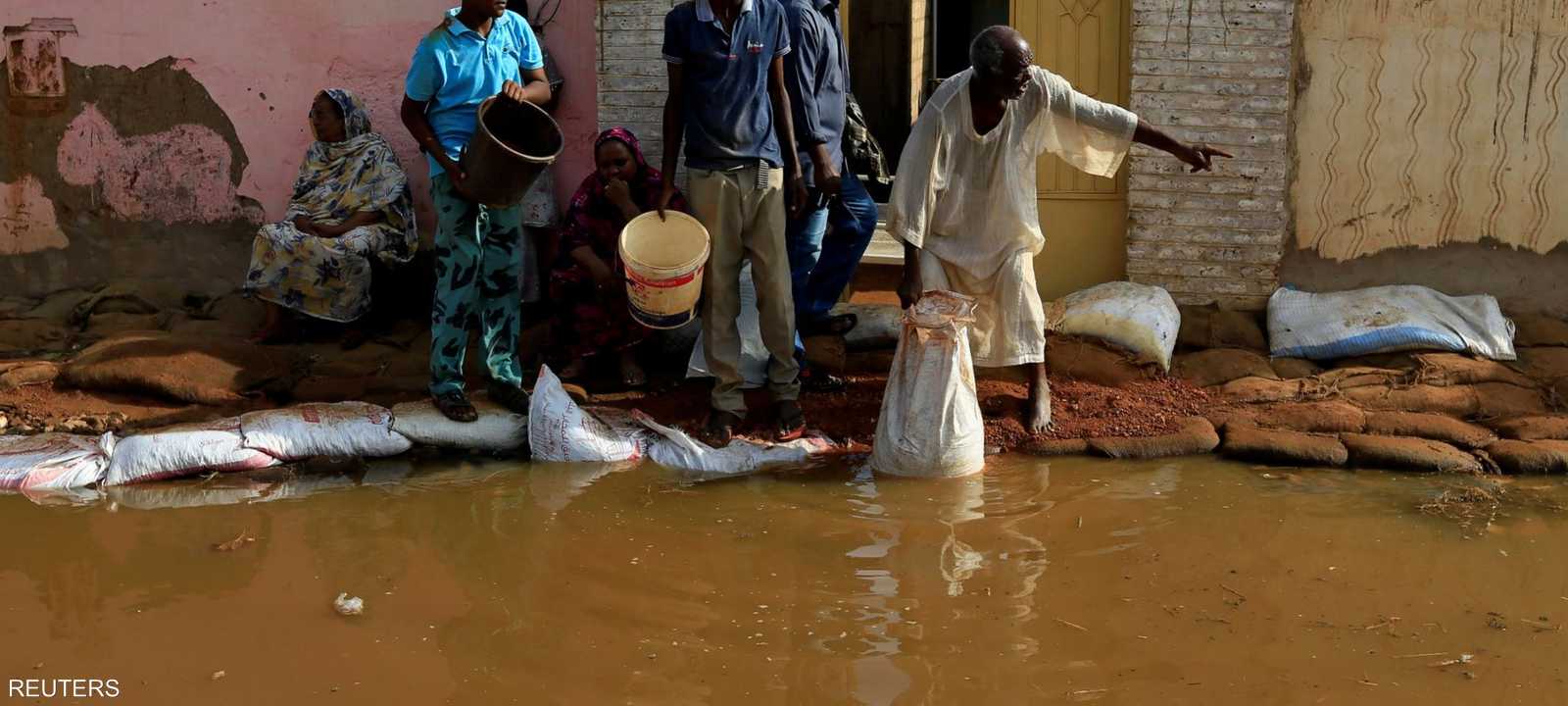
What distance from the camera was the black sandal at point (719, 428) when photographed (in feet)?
18.3

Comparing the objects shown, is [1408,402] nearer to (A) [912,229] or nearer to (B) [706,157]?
(A) [912,229]

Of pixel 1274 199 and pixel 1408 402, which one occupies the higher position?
pixel 1274 199

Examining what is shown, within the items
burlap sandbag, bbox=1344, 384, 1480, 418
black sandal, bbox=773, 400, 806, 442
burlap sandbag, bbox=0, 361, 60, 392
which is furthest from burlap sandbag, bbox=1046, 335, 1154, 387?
burlap sandbag, bbox=0, 361, 60, 392

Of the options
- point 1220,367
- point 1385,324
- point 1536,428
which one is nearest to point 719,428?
point 1220,367

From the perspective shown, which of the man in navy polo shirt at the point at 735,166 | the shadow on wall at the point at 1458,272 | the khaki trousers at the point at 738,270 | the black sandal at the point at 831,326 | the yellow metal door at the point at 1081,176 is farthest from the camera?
the yellow metal door at the point at 1081,176

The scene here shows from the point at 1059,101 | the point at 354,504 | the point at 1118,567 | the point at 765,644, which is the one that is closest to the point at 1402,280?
the point at 1059,101

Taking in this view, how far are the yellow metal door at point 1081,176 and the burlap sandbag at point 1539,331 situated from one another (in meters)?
1.73

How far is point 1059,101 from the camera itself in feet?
17.7

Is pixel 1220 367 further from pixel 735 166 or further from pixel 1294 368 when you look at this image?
pixel 735 166

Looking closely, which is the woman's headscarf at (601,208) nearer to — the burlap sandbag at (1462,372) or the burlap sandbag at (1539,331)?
the burlap sandbag at (1462,372)

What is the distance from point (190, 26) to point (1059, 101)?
476 centimetres

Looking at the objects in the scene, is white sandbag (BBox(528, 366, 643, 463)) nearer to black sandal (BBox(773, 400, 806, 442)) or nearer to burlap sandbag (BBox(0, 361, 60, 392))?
black sandal (BBox(773, 400, 806, 442))

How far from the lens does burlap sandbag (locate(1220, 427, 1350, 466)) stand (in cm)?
531

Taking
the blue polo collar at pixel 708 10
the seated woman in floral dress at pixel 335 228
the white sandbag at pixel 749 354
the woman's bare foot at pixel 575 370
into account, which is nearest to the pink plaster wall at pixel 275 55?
the seated woman in floral dress at pixel 335 228
